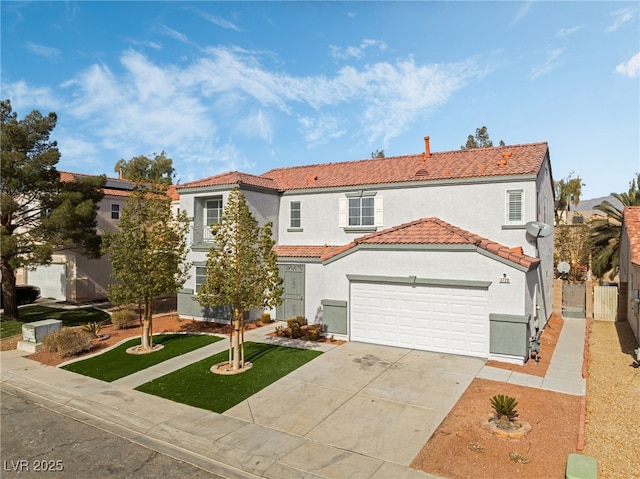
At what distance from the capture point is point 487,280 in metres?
13.7

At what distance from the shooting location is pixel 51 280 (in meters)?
27.6

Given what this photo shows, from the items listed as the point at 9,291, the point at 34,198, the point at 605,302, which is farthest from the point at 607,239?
the point at 9,291

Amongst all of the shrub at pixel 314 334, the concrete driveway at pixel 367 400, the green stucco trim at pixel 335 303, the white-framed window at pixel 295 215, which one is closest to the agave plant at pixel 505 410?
the concrete driveway at pixel 367 400

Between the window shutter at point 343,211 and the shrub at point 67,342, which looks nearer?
the shrub at point 67,342

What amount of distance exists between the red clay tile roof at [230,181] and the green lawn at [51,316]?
8.17 m

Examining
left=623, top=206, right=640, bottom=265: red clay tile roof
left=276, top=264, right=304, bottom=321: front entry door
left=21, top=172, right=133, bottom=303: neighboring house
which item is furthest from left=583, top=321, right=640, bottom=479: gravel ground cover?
left=21, top=172, right=133, bottom=303: neighboring house

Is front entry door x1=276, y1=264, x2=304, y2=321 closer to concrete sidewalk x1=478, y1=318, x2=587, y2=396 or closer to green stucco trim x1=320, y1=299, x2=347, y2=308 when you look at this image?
green stucco trim x1=320, y1=299, x2=347, y2=308

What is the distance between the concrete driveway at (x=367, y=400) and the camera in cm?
866

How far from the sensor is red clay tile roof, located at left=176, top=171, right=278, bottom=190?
19.4 meters

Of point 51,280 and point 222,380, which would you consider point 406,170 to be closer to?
point 222,380

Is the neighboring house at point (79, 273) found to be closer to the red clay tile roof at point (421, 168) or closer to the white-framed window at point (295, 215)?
the white-framed window at point (295, 215)

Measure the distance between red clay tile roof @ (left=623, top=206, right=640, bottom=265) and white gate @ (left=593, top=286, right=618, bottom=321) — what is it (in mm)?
4111

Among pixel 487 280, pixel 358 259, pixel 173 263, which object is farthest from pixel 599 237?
pixel 173 263

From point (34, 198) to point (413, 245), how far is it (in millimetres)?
17911
